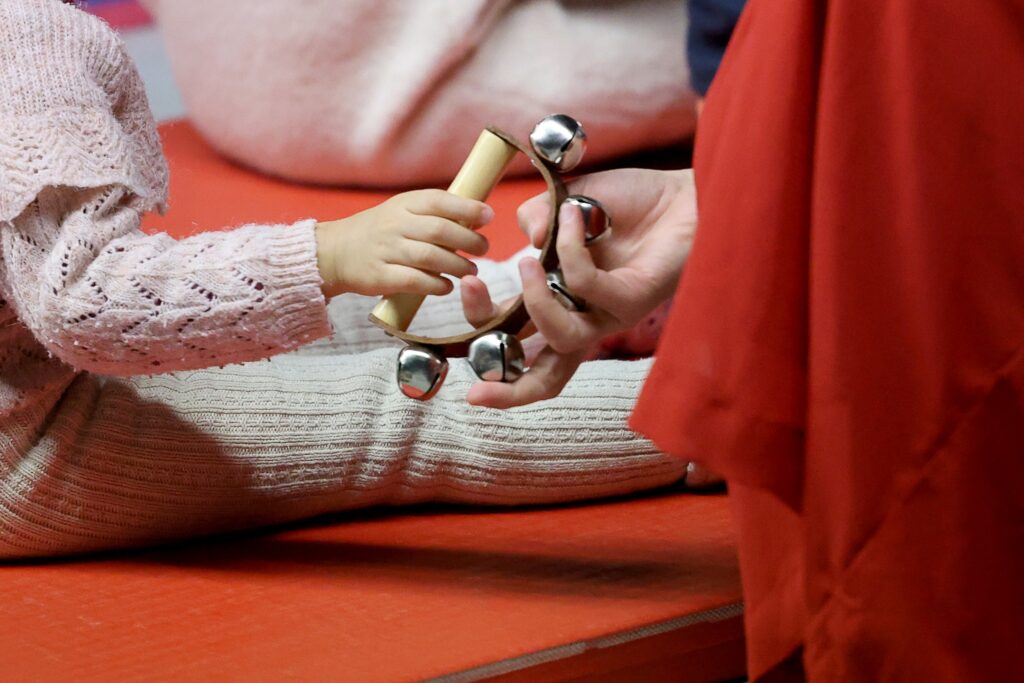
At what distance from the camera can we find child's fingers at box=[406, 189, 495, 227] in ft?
1.71

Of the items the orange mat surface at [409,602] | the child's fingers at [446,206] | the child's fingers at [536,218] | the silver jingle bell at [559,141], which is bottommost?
the orange mat surface at [409,602]

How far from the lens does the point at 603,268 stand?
22.0 inches

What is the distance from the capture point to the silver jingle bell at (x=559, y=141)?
50 centimetres

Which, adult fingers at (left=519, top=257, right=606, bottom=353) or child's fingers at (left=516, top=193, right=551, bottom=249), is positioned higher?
child's fingers at (left=516, top=193, right=551, bottom=249)

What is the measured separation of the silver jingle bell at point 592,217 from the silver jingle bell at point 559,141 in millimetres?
18

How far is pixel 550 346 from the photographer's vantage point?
0.52 meters

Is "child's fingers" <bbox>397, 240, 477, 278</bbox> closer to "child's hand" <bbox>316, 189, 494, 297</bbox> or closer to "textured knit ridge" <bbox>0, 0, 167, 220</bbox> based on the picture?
"child's hand" <bbox>316, 189, 494, 297</bbox>

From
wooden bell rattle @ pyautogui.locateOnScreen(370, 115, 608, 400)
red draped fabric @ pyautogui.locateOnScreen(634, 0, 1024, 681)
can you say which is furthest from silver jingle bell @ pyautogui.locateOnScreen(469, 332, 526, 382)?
red draped fabric @ pyautogui.locateOnScreen(634, 0, 1024, 681)

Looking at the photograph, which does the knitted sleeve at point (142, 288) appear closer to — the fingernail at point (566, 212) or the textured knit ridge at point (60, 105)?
the textured knit ridge at point (60, 105)

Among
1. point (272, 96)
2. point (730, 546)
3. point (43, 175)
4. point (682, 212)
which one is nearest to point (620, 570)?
point (730, 546)

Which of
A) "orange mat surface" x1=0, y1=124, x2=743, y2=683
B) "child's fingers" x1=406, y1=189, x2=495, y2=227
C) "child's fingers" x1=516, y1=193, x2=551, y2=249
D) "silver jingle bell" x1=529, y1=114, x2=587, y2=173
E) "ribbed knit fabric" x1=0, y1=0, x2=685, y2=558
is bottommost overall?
"orange mat surface" x1=0, y1=124, x2=743, y2=683

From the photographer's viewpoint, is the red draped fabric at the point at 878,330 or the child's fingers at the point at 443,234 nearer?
→ the red draped fabric at the point at 878,330

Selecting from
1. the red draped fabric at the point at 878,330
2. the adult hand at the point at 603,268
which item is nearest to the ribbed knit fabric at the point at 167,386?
the adult hand at the point at 603,268

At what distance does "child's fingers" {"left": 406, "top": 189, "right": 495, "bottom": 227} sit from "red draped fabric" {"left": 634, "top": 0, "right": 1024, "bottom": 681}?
0.48 ft
